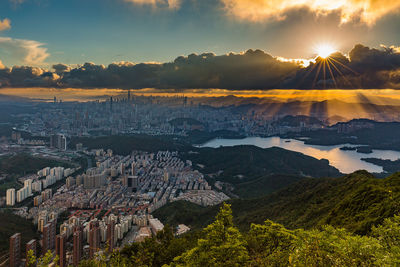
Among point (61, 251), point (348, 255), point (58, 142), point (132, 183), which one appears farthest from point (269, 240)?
point (58, 142)

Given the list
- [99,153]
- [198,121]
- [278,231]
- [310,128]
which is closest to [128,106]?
[198,121]

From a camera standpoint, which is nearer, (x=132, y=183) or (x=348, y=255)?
(x=348, y=255)

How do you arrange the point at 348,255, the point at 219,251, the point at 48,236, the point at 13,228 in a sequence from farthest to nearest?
the point at 13,228, the point at 48,236, the point at 219,251, the point at 348,255

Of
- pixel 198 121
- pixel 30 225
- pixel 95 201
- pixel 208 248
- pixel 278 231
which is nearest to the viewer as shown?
pixel 208 248

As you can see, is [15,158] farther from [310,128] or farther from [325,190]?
[310,128]

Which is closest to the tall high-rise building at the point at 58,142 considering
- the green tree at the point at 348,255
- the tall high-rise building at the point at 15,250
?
the tall high-rise building at the point at 15,250

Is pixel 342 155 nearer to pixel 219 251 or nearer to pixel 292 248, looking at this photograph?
pixel 292 248

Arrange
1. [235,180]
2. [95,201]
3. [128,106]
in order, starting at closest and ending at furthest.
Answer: [95,201] < [235,180] < [128,106]

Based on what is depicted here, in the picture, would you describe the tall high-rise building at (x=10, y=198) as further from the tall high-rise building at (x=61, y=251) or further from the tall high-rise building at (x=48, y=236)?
the tall high-rise building at (x=61, y=251)

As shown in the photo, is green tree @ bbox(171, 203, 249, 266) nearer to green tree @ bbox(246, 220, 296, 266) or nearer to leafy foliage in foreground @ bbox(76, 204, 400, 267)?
leafy foliage in foreground @ bbox(76, 204, 400, 267)
